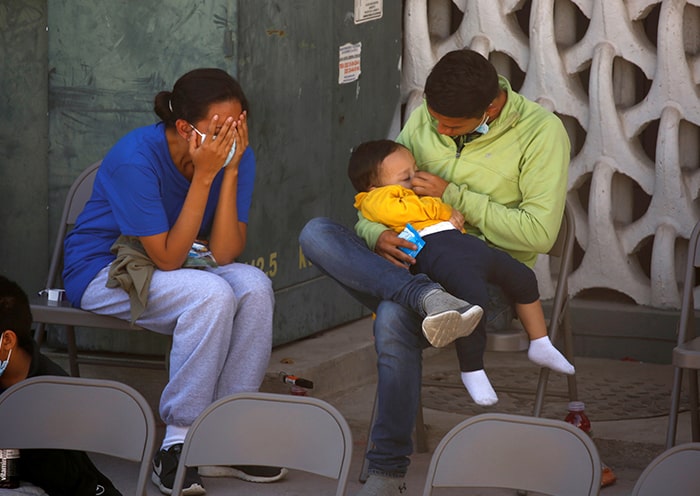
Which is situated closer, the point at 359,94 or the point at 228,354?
the point at 228,354

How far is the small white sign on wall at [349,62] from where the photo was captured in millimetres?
6255

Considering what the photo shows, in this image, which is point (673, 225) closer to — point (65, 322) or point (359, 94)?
point (359, 94)

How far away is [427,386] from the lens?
617 cm

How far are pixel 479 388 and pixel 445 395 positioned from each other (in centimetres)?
159

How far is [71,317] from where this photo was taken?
15.9 ft

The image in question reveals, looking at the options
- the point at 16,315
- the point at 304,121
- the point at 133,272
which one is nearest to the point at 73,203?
the point at 133,272

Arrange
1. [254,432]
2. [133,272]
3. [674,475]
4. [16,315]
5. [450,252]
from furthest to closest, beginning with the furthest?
[133,272], [450,252], [16,315], [254,432], [674,475]

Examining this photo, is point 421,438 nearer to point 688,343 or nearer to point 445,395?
point 445,395

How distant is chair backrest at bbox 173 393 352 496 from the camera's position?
3340mm

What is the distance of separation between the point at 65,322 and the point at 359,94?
216 cm

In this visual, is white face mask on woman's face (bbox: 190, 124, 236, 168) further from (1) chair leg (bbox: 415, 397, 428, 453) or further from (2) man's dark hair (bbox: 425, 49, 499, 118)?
(1) chair leg (bbox: 415, 397, 428, 453)

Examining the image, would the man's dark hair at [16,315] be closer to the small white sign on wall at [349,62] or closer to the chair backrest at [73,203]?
the chair backrest at [73,203]

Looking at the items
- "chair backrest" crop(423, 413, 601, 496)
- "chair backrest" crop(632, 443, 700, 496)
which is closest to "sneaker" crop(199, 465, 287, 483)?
"chair backrest" crop(423, 413, 601, 496)

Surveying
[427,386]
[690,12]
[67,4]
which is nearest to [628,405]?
[427,386]
